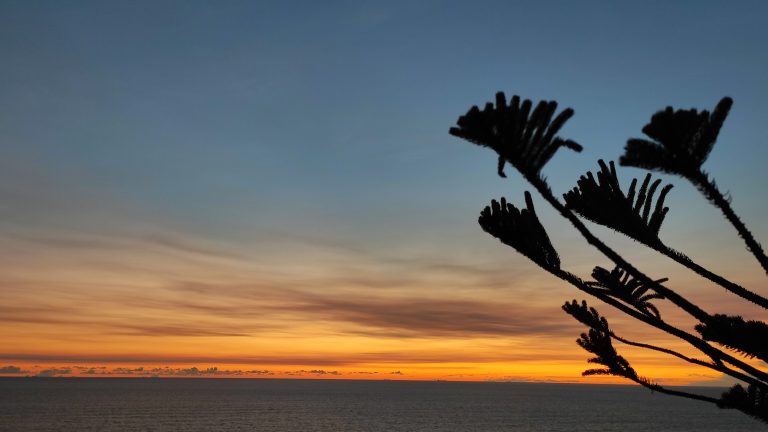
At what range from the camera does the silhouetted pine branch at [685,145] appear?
4.38 m

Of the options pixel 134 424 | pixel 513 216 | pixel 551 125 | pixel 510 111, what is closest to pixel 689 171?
pixel 551 125

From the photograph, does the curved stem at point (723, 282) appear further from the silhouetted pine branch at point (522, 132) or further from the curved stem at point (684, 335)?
the silhouetted pine branch at point (522, 132)

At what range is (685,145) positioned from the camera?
444 cm

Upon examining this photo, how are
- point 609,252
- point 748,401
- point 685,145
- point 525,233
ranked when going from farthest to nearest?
point 748,401
point 525,233
point 609,252
point 685,145

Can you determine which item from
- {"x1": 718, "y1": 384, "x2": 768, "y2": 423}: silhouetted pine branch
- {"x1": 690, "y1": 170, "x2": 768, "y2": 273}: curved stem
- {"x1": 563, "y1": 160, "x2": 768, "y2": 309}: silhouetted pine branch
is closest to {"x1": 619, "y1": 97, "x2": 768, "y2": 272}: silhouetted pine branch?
{"x1": 690, "y1": 170, "x2": 768, "y2": 273}: curved stem

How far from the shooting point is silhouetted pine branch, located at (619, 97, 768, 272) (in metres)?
4.38

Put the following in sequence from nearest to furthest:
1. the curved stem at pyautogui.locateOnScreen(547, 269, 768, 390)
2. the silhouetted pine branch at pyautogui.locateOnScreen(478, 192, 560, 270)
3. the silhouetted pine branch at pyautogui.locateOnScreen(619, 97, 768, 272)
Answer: the silhouetted pine branch at pyautogui.locateOnScreen(619, 97, 768, 272)
the curved stem at pyautogui.locateOnScreen(547, 269, 768, 390)
the silhouetted pine branch at pyautogui.locateOnScreen(478, 192, 560, 270)

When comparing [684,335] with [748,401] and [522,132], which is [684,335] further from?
[748,401]

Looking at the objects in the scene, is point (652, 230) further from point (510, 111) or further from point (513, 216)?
point (510, 111)

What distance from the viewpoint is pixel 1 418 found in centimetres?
11944

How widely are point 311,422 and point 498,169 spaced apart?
403ft

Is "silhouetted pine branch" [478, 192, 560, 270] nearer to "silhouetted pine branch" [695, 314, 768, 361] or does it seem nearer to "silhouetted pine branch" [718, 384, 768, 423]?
"silhouetted pine branch" [695, 314, 768, 361]

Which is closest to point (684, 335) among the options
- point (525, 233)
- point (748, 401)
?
point (525, 233)

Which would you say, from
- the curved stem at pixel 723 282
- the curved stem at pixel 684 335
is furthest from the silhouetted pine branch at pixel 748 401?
the curved stem at pixel 723 282
